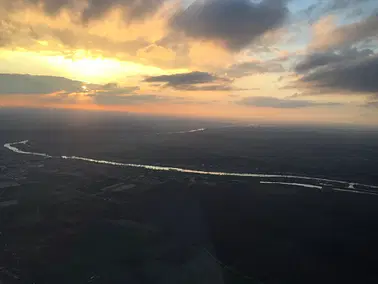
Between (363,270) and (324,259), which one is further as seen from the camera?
(324,259)

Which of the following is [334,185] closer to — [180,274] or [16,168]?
[180,274]

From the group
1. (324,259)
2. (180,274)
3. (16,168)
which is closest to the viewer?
(180,274)

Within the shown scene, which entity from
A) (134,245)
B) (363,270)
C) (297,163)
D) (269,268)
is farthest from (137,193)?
(297,163)

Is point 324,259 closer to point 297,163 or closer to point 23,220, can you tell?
point 23,220

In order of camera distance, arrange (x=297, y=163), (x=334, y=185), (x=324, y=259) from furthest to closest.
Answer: (x=297, y=163), (x=334, y=185), (x=324, y=259)

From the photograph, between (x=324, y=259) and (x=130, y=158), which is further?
(x=130, y=158)

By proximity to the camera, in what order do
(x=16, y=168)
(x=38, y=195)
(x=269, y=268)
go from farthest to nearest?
1. (x=16, y=168)
2. (x=38, y=195)
3. (x=269, y=268)

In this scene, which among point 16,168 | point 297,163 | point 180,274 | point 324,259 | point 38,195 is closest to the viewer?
point 180,274

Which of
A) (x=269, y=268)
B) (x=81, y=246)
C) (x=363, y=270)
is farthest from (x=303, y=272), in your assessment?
(x=81, y=246)
